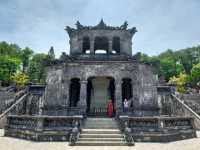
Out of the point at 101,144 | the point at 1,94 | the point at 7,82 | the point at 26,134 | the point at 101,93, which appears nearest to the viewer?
the point at 101,144

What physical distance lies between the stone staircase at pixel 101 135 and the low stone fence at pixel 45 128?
90 centimetres

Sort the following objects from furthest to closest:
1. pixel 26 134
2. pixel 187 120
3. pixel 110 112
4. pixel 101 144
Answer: pixel 110 112 < pixel 187 120 < pixel 26 134 < pixel 101 144

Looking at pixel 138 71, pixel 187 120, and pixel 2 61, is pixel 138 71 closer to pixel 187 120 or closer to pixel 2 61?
pixel 187 120

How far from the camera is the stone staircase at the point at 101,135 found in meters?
10.7

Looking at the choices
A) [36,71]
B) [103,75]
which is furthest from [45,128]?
[36,71]

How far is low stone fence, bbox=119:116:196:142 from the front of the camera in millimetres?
11648

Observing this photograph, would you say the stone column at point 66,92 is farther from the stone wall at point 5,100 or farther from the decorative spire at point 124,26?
the decorative spire at point 124,26

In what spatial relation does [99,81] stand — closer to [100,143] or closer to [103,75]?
[103,75]

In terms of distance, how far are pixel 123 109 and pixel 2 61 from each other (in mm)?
41962

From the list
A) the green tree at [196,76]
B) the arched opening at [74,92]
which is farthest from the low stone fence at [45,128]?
the green tree at [196,76]

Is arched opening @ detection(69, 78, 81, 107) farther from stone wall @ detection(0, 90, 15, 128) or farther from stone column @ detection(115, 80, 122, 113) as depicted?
stone wall @ detection(0, 90, 15, 128)

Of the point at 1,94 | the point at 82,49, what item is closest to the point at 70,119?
the point at 82,49

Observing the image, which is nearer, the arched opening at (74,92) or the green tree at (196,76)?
the arched opening at (74,92)

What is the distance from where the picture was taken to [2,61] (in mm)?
49719
